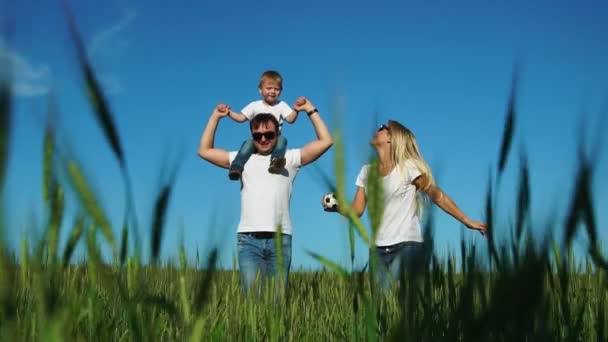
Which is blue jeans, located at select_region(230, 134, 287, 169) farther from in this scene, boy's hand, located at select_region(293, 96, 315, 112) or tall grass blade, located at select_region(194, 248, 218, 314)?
tall grass blade, located at select_region(194, 248, 218, 314)

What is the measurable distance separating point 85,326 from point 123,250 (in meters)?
0.59

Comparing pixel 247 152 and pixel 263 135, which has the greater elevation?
pixel 263 135

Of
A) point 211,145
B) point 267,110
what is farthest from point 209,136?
point 267,110

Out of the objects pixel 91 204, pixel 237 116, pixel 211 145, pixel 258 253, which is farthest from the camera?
pixel 237 116

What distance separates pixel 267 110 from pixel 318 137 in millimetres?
1159

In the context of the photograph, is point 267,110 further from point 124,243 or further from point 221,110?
point 124,243

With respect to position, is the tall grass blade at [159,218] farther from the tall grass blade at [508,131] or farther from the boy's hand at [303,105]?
the boy's hand at [303,105]

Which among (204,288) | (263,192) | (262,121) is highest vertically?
(262,121)

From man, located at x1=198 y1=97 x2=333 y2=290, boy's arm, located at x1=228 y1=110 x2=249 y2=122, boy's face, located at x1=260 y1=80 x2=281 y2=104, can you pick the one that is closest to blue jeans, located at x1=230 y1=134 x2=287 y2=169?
man, located at x1=198 y1=97 x2=333 y2=290

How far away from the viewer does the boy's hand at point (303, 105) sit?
4959 millimetres

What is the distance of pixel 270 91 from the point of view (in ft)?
19.6

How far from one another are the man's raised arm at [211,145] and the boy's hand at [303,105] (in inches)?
27.6

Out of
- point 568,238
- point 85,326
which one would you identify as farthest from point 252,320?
point 568,238

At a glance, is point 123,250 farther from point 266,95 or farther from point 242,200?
point 266,95
